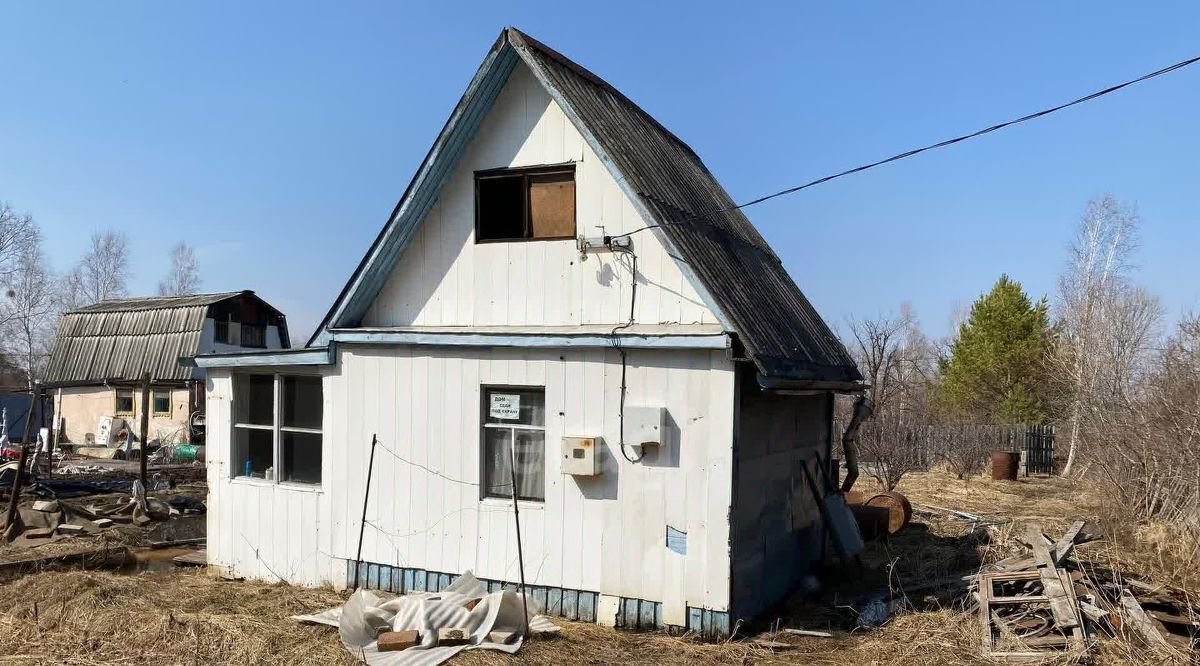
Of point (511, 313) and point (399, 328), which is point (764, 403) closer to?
point (511, 313)

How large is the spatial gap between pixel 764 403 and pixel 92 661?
6.48 meters

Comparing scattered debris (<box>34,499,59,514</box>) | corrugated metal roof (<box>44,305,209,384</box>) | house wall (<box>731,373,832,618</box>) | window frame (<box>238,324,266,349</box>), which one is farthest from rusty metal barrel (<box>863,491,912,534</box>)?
window frame (<box>238,324,266,349</box>)

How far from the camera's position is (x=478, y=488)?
8.87 m

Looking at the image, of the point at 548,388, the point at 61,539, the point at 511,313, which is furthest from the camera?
the point at 61,539

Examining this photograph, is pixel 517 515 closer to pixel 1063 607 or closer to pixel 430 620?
pixel 430 620

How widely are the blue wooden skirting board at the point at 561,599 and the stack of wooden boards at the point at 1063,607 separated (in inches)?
93.4

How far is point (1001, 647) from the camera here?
285 inches

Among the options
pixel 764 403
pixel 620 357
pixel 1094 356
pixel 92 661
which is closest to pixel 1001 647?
pixel 764 403

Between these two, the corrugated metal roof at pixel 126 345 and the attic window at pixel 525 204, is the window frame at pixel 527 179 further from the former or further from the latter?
the corrugated metal roof at pixel 126 345

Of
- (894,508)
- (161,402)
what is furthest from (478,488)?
(161,402)

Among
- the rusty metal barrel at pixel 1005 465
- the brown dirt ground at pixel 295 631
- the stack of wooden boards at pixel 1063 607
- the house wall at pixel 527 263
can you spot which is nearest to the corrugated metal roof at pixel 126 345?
the brown dirt ground at pixel 295 631

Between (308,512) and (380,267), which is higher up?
(380,267)

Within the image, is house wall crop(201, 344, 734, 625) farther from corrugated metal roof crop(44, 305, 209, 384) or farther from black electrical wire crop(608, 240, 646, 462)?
corrugated metal roof crop(44, 305, 209, 384)

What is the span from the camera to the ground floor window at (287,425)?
10.3 metres
